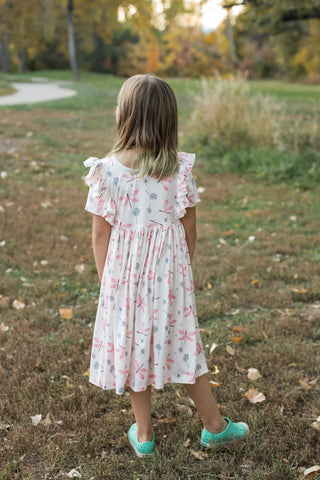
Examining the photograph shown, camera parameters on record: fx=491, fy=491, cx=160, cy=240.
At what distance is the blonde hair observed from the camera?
199 cm

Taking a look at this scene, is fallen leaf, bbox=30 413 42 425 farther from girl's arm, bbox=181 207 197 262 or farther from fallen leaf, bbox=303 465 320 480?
fallen leaf, bbox=303 465 320 480

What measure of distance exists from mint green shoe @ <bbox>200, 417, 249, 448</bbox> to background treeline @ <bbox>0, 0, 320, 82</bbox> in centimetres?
2550

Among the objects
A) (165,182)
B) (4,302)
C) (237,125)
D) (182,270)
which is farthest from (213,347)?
(237,125)

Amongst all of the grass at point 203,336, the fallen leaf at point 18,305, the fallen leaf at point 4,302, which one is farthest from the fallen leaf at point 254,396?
the fallen leaf at point 4,302

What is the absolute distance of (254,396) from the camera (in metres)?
2.68

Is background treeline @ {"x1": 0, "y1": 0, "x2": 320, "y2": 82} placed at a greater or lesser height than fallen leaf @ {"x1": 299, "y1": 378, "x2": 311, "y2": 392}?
greater

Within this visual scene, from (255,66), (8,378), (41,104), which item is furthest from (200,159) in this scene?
(255,66)

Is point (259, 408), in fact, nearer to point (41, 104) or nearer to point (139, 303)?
point (139, 303)

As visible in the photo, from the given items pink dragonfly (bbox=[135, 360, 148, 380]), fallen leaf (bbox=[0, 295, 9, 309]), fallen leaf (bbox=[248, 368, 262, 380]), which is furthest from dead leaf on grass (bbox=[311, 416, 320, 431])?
fallen leaf (bbox=[0, 295, 9, 309])

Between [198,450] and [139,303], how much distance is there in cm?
83

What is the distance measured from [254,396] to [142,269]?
3.68 feet

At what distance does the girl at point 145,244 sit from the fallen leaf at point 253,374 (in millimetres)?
808

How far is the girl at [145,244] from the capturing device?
6.64 feet

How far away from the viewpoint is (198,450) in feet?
7.66
